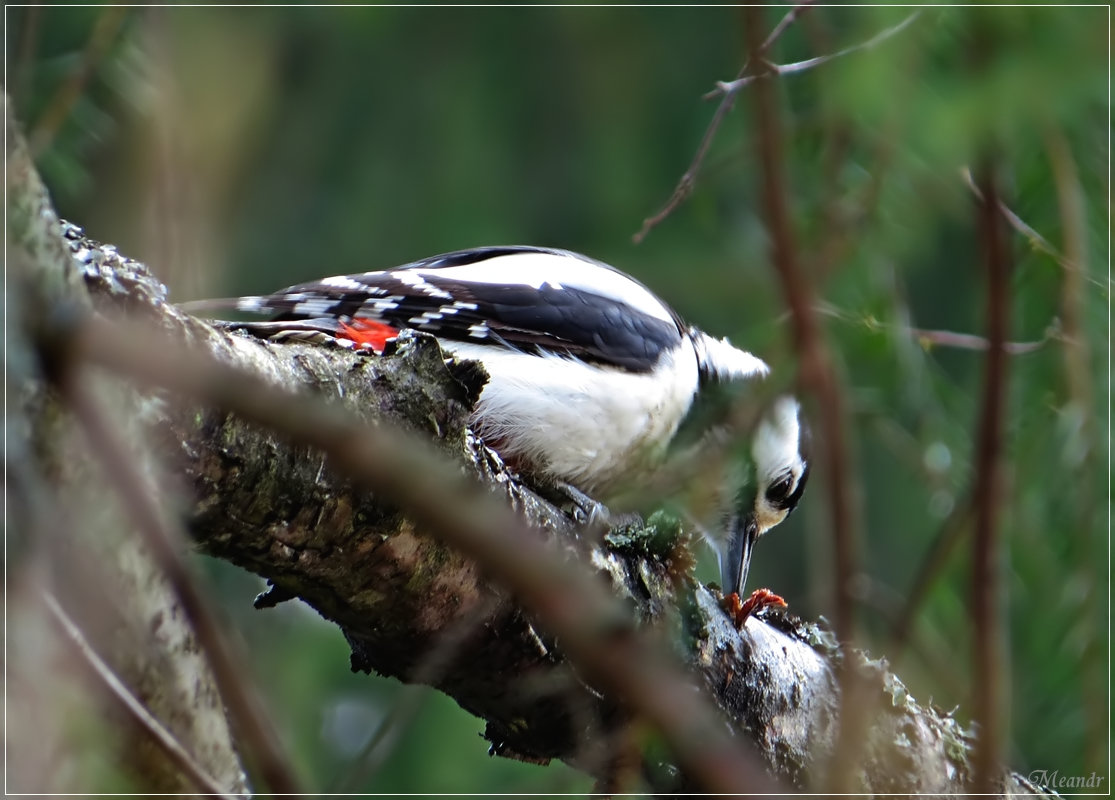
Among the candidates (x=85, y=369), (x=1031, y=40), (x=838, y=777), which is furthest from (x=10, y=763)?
(x=1031, y=40)

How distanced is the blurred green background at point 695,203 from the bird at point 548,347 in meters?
0.31

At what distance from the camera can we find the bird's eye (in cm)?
407

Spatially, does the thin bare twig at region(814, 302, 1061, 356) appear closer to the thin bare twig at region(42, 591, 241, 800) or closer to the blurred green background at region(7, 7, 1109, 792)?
the blurred green background at region(7, 7, 1109, 792)

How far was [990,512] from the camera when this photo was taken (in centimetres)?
94

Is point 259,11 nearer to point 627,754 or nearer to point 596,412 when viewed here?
point 596,412

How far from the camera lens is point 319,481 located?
6.50 feet

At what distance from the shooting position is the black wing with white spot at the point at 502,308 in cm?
342

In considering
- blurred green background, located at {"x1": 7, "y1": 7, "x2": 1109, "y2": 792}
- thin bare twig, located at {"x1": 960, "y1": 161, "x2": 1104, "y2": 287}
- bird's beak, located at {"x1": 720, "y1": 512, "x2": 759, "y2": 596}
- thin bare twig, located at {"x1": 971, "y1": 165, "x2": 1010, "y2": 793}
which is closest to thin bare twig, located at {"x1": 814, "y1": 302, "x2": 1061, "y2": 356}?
→ blurred green background, located at {"x1": 7, "y1": 7, "x2": 1109, "y2": 792}

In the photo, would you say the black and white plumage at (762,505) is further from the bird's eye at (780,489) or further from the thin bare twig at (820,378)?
the thin bare twig at (820,378)

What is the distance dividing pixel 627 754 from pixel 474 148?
5748 mm

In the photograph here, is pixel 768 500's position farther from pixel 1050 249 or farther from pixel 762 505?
pixel 1050 249

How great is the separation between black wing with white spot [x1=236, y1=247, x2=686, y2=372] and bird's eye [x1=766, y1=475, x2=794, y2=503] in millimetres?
688

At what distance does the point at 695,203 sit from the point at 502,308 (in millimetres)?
1047

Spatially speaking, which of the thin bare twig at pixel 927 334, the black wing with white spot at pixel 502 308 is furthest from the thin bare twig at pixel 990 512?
the black wing with white spot at pixel 502 308
